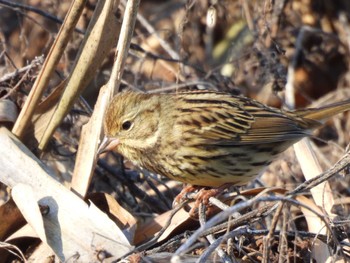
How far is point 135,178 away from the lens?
Result: 14.4ft

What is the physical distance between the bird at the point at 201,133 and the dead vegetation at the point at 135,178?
11 cm

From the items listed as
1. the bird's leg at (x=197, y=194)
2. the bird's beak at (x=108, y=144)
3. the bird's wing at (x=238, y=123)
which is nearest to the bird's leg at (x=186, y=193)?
the bird's leg at (x=197, y=194)

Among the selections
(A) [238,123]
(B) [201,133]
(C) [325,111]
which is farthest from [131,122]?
(C) [325,111]

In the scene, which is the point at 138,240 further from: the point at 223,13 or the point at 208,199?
the point at 223,13

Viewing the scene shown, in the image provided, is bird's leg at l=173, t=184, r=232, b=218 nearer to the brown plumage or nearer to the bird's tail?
the brown plumage

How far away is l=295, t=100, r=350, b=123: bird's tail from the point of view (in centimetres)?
439

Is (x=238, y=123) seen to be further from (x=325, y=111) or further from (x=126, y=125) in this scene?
(x=126, y=125)

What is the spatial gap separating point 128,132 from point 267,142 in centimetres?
79

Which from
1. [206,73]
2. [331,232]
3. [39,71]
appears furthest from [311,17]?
[331,232]

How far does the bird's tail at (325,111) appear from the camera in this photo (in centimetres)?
439

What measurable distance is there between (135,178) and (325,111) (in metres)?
1.10

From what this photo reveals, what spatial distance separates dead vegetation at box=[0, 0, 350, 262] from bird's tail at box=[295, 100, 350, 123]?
9.5 inches

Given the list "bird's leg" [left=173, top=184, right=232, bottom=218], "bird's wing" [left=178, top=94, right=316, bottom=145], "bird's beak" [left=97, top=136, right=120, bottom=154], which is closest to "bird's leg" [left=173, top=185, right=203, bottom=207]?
"bird's leg" [left=173, top=184, right=232, bottom=218]

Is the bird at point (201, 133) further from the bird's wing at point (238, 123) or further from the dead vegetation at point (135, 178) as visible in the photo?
the dead vegetation at point (135, 178)
